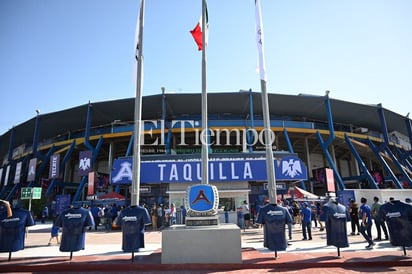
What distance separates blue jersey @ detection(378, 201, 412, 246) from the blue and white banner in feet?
43.3

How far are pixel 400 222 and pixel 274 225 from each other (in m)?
3.43

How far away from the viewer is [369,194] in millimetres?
20625

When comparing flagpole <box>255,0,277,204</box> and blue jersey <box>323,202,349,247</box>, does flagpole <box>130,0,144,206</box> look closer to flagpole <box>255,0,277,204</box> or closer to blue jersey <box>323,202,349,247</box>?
flagpole <box>255,0,277,204</box>

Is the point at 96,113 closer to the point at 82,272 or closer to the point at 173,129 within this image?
the point at 173,129

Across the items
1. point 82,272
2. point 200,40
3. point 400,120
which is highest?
point 400,120

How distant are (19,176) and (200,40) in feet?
102

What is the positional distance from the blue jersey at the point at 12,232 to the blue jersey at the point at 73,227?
1.14 m

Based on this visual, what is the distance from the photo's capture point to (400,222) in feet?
23.7

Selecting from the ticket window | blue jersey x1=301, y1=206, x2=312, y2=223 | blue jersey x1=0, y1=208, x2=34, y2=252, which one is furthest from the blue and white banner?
blue jersey x1=0, y1=208, x2=34, y2=252

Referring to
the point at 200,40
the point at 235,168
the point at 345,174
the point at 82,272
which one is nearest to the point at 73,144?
the point at 235,168

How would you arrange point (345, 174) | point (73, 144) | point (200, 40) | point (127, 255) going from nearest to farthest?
point (127, 255)
point (200, 40)
point (73, 144)
point (345, 174)

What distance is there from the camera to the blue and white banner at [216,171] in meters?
20.5

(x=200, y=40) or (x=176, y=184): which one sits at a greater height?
(x=200, y=40)

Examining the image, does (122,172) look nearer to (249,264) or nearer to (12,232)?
(12,232)
